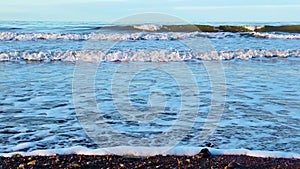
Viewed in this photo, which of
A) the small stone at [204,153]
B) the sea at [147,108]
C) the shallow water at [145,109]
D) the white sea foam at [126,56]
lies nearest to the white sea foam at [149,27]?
the white sea foam at [126,56]

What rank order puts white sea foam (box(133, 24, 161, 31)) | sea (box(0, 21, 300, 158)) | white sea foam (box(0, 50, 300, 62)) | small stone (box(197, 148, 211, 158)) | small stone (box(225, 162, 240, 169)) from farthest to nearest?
1. white sea foam (box(133, 24, 161, 31))
2. white sea foam (box(0, 50, 300, 62))
3. sea (box(0, 21, 300, 158))
4. small stone (box(197, 148, 211, 158))
5. small stone (box(225, 162, 240, 169))

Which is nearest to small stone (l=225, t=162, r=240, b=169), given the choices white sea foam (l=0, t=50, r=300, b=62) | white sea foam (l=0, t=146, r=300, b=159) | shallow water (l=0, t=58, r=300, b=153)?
white sea foam (l=0, t=146, r=300, b=159)

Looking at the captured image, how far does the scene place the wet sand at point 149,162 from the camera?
3.93 m

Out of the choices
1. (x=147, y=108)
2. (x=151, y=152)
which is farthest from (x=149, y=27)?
(x=151, y=152)

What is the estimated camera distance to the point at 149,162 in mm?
4066

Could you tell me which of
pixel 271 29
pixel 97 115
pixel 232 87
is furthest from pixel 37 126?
pixel 271 29

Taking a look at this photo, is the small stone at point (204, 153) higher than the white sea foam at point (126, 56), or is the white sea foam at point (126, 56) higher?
the small stone at point (204, 153)

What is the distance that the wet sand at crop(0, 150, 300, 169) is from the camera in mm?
3932

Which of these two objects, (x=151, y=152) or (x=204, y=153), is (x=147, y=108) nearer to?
(x=151, y=152)

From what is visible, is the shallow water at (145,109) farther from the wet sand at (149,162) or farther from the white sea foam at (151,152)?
the wet sand at (149,162)

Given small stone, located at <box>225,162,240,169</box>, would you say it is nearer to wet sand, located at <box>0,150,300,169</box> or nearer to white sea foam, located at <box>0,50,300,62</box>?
wet sand, located at <box>0,150,300,169</box>

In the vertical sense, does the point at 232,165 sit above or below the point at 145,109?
above

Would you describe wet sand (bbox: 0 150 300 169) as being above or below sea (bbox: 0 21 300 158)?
above

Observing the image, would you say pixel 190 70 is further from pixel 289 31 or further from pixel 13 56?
pixel 289 31
